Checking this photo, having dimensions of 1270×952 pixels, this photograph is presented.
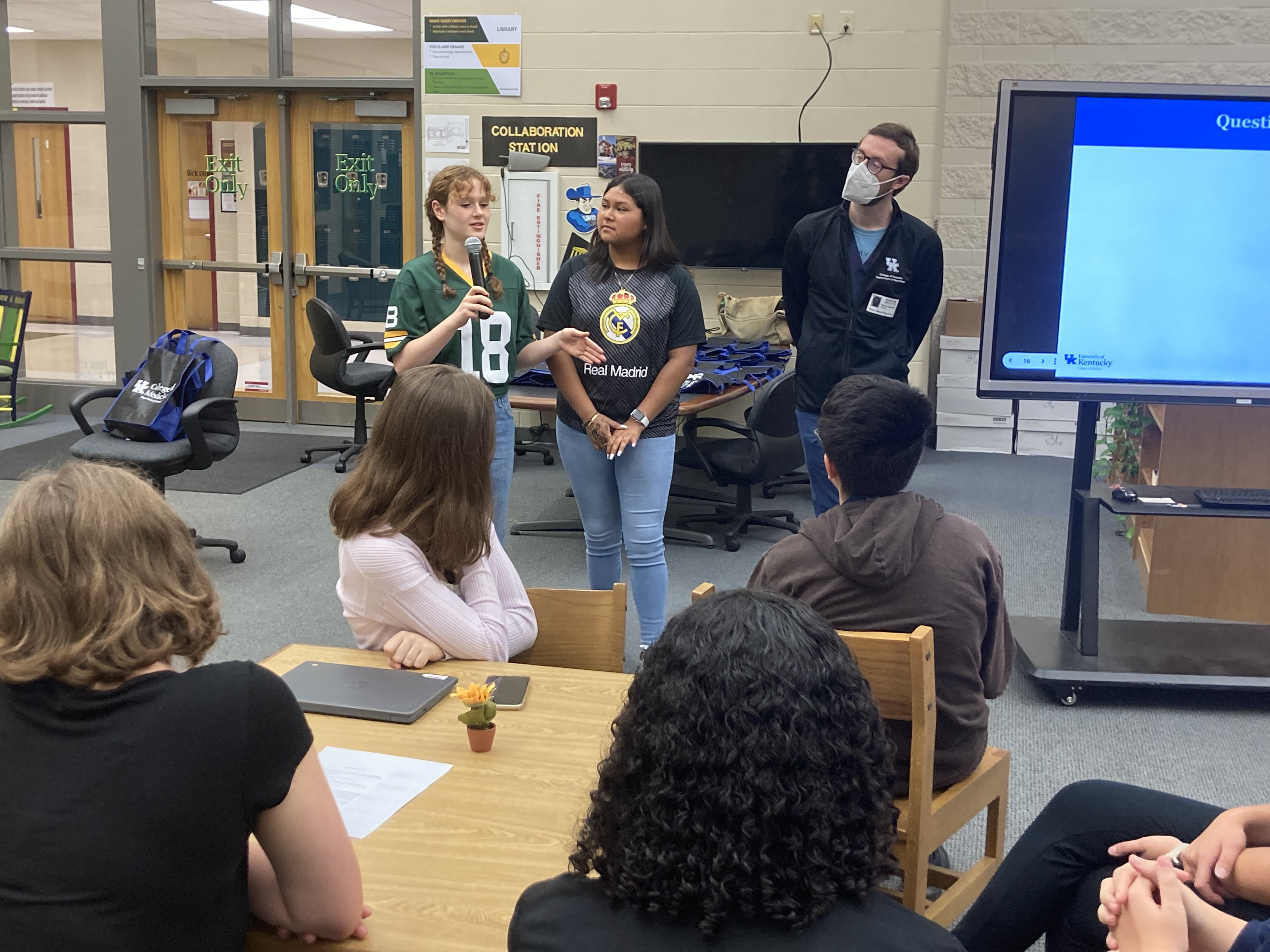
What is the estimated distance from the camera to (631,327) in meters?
3.22

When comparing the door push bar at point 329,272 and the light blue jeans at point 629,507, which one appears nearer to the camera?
the light blue jeans at point 629,507

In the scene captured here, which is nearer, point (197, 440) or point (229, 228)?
point (197, 440)

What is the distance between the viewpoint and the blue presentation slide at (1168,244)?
126 inches

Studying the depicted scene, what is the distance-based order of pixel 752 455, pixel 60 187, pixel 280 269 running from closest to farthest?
pixel 752 455 → pixel 280 269 → pixel 60 187

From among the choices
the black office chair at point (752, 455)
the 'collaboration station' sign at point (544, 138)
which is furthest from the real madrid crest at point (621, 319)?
the 'collaboration station' sign at point (544, 138)

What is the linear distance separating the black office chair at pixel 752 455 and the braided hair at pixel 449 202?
5.93 feet

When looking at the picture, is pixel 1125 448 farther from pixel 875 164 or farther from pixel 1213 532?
pixel 875 164

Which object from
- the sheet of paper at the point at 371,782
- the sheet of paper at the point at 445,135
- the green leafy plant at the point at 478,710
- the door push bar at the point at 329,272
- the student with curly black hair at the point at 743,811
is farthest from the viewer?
the door push bar at the point at 329,272

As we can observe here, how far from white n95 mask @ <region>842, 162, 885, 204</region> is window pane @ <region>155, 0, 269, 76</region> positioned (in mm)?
4938

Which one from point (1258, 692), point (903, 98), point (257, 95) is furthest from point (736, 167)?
point (1258, 692)

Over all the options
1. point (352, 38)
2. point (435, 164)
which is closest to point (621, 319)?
point (435, 164)

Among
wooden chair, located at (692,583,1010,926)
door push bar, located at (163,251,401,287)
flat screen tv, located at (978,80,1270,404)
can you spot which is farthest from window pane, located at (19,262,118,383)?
wooden chair, located at (692,583,1010,926)

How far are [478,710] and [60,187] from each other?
749 centimetres

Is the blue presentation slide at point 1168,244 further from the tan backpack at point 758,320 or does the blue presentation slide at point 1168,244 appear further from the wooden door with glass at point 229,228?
the wooden door with glass at point 229,228
